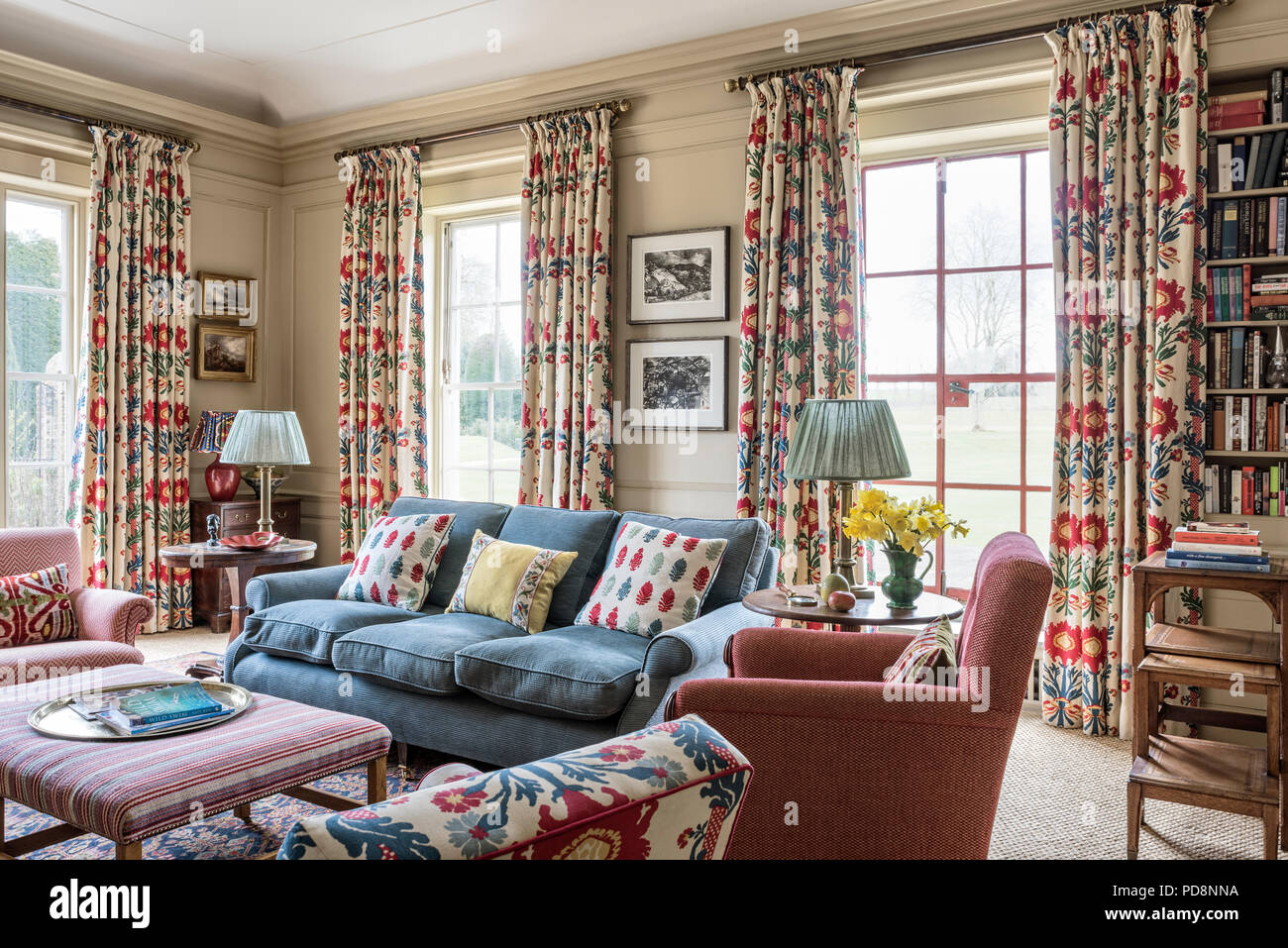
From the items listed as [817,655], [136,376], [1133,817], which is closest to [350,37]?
[136,376]

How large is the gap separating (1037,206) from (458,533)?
2919 millimetres

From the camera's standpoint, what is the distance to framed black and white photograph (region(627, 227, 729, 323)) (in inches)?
182

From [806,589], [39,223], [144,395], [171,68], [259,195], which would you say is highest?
[171,68]

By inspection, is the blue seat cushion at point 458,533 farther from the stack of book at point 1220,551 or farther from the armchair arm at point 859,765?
the stack of book at point 1220,551

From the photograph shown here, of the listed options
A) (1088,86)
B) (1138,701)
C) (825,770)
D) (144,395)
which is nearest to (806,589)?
(1138,701)

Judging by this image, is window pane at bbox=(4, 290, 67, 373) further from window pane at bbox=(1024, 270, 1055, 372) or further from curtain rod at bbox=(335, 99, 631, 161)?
window pane at bbox=(1024, 270, 1055, 372)

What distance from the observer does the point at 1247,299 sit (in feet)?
11.6

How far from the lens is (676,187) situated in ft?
15.6

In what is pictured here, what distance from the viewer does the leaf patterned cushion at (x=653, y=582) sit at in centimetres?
325

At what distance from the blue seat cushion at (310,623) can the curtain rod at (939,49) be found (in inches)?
114

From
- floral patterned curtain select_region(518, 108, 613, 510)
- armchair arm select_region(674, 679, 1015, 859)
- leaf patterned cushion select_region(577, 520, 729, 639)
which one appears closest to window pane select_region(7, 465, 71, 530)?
floral patterned curtain select_region(518, 108, 613, 510)
